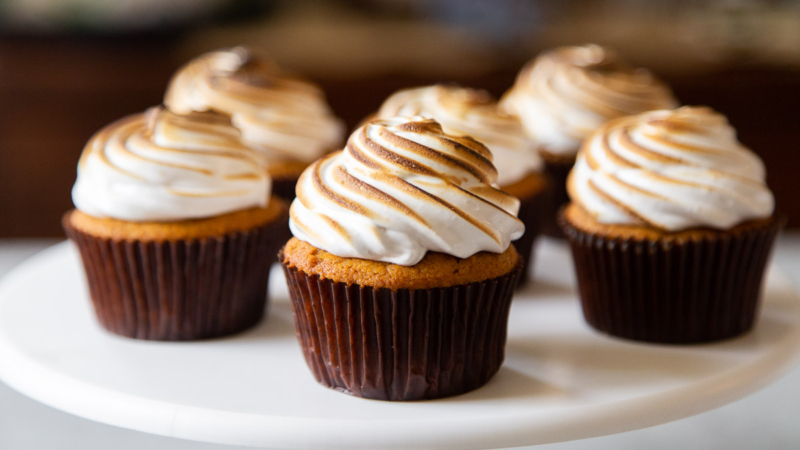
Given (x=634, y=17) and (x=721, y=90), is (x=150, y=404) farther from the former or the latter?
(x=634, y=17)

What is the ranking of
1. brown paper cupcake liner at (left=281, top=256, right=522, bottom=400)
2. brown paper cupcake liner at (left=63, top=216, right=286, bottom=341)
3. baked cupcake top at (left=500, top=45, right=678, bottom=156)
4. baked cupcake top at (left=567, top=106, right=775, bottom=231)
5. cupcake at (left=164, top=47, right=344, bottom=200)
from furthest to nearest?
baked cupcake top at (left=500, top=45, right=678, bottom=156)
cupcake at (left=164, top=47, right=344, bottom=200)
brown paper cupcake liner at (left=63, top=216, right=286, bottom=341)
baked cupcake top at (left=567, top=106, right=775, bottom=231)
brown paper cupcake liner at (left=281, top=256, right=522, bottom=400)

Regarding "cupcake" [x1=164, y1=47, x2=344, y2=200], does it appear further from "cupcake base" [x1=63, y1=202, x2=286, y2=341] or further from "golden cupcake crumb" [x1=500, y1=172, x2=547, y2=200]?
"golden cupcake crumb" [x1=500, y1=172, x2=547, y2=200]

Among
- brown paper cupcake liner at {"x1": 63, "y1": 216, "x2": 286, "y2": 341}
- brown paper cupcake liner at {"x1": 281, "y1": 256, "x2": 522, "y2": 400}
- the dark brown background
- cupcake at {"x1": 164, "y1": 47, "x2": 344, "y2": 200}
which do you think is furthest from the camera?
the dark brown background

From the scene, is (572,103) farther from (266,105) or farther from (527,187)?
(266,105)

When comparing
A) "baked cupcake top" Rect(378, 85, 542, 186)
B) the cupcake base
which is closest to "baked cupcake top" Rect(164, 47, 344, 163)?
"baked cupcake top" Rect(378, 85, 542, 186)

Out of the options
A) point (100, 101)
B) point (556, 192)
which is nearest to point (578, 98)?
point (556, 192)

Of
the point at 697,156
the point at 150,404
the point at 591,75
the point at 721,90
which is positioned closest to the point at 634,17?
the point at 721,90

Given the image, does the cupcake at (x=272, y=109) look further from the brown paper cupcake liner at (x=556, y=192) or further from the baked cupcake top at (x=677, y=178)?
the baked cupcake top at (x=677, y=178)
